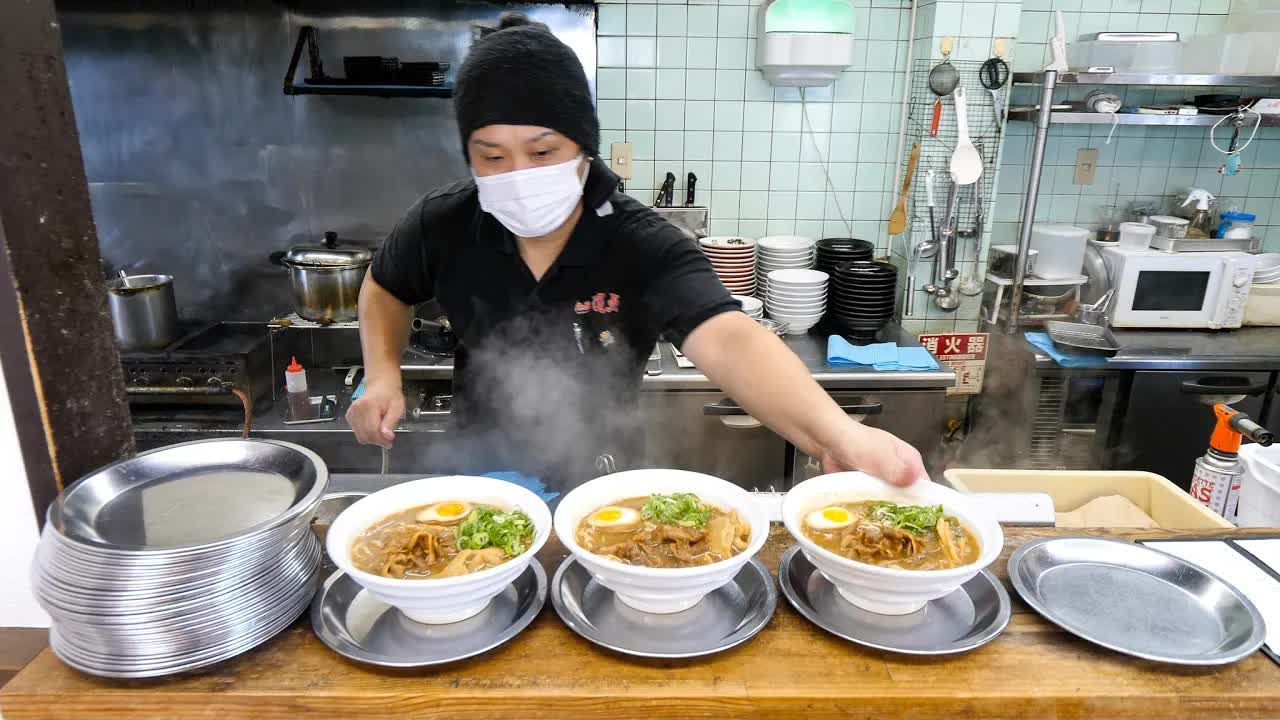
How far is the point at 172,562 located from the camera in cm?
110

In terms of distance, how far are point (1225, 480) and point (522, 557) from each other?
6.89 feet

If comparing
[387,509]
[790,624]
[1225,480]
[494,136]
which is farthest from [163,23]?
[1225,480]

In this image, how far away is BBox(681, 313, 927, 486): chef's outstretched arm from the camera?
1536 mm

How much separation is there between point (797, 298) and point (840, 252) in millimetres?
438

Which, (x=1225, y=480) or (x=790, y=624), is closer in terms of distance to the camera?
(x=790, y=624)

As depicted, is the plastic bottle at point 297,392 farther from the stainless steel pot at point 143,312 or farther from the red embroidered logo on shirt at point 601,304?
the red embroidered logo on shirt at point 601,304

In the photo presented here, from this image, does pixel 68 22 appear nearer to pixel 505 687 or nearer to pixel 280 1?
pixel 280 1

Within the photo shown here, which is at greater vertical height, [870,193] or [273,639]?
[870,193]

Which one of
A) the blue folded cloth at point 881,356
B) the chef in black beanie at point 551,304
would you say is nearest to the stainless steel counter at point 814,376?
the blue folded cloth at point 881,356

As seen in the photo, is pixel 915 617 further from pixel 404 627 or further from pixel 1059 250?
pixel 1059 250

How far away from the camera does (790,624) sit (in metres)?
1.33

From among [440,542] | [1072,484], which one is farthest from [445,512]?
[1072,484]

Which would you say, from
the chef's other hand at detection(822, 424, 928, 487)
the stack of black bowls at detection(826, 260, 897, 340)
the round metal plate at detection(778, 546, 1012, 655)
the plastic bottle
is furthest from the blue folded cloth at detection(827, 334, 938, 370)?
the plastic bottle

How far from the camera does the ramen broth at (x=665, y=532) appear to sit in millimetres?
1273
